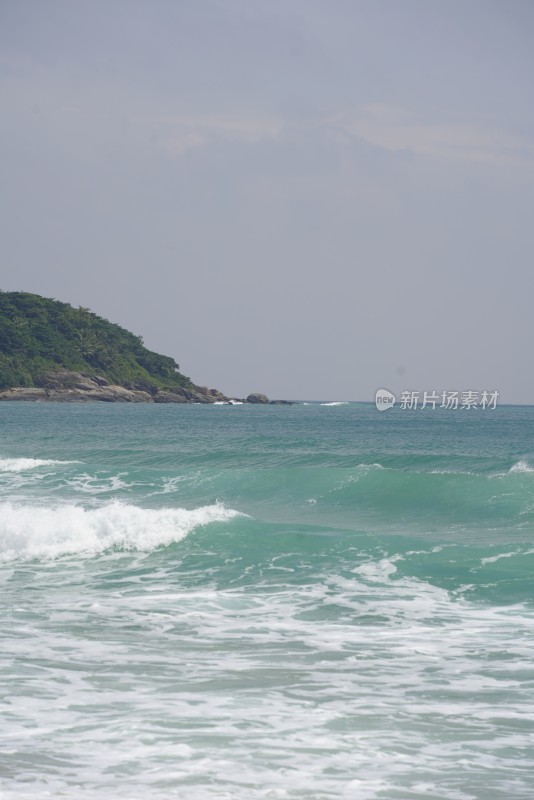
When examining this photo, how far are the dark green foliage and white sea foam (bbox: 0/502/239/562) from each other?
122102mm

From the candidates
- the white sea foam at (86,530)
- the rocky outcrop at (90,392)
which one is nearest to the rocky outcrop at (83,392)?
the rocky outcrop at (90,392)

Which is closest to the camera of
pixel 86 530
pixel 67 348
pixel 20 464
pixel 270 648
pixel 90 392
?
pixel 270 648

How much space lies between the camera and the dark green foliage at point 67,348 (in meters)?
145

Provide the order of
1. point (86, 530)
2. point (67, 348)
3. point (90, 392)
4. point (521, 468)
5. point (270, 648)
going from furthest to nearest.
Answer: point (67, 348)
point (90, 392)
point (521, 468)
point (86, 530)
point (270, 648)

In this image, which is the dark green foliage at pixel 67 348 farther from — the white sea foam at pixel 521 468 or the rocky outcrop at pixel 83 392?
the white sea foam at pixel 521 468

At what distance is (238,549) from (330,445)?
29.0 meters

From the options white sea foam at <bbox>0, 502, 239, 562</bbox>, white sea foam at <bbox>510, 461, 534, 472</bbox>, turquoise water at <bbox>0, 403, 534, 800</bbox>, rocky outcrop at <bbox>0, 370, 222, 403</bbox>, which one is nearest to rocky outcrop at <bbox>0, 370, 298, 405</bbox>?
rocky outcrop at <bbox>0, 370, 222, 403</bbox>

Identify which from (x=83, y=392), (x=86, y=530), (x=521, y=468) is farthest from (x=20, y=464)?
(x=83, y=392)

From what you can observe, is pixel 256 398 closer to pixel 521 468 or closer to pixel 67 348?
pixel 67 348

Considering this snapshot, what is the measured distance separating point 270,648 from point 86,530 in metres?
8.88

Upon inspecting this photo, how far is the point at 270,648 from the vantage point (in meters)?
10.5

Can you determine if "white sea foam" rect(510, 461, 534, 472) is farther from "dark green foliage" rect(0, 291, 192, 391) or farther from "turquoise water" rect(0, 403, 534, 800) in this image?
"dark green foliage" rect(0, 291, 192, 391)

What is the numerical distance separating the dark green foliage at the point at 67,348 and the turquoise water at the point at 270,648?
123 meters

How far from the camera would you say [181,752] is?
7.18m
